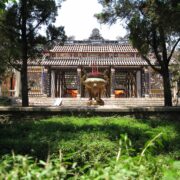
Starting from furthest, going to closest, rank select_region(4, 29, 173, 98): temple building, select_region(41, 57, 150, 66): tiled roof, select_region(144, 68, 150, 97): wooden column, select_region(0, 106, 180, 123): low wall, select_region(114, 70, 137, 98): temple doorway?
1. select_region(114, 70, 137, 98): temple doorway
2. select_region(41, 57, 150, 66): tiled roof
3. select_region(4, 29, 173, 98): temple building
4. select_region(144, 68, 150, 97): wooden column
5. select_region(0, 106, 180, 123): low wall

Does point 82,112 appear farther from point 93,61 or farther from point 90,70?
point 90,70

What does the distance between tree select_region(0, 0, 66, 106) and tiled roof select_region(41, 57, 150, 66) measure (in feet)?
29.9

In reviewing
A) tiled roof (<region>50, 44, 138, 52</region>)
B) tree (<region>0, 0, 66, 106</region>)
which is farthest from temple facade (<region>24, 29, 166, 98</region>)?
tree (<region>0, 0, 66, 106</region>)

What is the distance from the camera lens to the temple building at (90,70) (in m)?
20.4

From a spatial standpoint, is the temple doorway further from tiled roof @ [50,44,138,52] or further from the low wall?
the low wall

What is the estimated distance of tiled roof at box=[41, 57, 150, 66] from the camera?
20.7m

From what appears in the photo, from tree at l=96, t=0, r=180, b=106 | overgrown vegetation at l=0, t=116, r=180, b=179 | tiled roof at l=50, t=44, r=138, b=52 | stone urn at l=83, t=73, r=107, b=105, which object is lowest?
overgrown vegetation at l=0, t=116, r=180, b=179

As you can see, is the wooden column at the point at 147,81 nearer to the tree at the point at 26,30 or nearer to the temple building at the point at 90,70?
the temple building at the point at 90,70

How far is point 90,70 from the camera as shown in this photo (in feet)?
70.6

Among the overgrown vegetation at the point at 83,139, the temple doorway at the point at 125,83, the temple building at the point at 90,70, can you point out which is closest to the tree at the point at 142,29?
the overgrown vegetation at the point at 83,139

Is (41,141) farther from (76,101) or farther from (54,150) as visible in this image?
(76,101)

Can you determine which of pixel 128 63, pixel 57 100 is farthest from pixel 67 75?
pixel 57 100

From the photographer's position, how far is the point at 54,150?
5.20 m

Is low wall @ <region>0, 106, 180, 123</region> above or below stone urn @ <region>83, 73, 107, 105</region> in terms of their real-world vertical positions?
below
